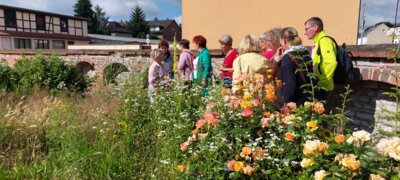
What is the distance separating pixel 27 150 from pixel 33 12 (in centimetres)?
4379

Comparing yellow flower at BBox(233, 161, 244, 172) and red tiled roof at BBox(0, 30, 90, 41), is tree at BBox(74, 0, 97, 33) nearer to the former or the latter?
red tiled roof at BBox(0, 30, 90, 41)

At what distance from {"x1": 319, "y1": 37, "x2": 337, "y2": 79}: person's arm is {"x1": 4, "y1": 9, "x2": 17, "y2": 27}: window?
42786 mm

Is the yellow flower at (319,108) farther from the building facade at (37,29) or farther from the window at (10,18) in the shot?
the window at (10,18)

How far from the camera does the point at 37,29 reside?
41219 millimetres

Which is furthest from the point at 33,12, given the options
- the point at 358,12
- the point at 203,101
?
the point at 203,101

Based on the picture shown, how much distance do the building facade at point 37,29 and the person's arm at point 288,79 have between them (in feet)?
127

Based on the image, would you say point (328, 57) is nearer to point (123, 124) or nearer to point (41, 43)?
point (123, 124)

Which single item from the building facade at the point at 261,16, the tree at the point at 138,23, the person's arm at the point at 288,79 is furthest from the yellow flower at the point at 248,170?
the tree at the point at 138,23

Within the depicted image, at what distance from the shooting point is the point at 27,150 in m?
3.41

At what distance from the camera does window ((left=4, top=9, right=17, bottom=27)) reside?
3725 cm

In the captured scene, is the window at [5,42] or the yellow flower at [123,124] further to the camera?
the window at [5,42]

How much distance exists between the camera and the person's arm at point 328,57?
10.7ft

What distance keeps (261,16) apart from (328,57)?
8.54 m

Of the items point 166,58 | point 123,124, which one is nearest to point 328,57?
point 123,124
